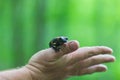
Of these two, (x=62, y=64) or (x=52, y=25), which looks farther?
(x=52, y=25)

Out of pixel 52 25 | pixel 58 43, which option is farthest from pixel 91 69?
pixel 52 25

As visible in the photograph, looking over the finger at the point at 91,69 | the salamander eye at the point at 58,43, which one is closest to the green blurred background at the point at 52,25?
the finger at the point at 91,69

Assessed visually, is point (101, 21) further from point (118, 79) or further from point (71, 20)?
point (118, 79)

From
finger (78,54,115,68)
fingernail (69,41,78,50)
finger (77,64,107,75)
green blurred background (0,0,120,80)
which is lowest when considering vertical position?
finger (77,64,107,75)

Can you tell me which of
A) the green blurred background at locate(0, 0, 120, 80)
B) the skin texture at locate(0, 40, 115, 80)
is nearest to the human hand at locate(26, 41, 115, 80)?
the skin texture at locate(0, 40, 115, 80)

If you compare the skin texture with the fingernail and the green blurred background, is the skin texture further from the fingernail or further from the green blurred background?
the green blurred background

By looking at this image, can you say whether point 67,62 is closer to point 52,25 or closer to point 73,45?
point 73,45

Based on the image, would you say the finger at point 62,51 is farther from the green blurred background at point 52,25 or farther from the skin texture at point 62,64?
the green blurred background at point 52,25
